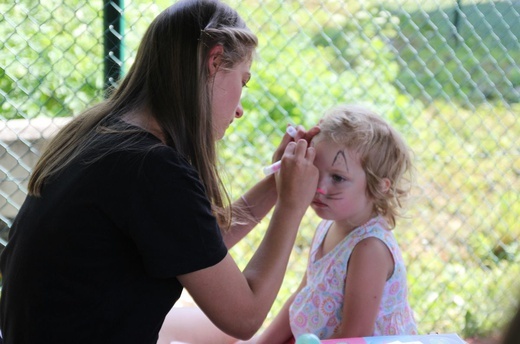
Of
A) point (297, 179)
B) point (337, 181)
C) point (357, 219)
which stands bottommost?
point (357, 219)

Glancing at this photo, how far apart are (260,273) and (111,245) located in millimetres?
358

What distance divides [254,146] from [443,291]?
1.10 metres

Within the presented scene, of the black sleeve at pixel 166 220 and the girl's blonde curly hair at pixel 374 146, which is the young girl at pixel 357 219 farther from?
the black sleeve at pixel 166 220

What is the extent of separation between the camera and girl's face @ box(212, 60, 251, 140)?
5.74 ft

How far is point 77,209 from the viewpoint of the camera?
1.56 m

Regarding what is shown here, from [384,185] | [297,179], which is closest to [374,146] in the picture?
[384,185]

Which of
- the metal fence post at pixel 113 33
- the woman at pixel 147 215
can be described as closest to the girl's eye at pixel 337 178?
the woman at pixel 147 215

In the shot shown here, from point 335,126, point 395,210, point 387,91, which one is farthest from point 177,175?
point 387,91

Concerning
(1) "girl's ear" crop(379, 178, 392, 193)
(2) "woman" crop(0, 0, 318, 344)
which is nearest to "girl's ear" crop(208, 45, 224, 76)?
(2) "woman" crop(0, 0, 318, 344)

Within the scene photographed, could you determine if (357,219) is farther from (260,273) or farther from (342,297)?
(260,273)

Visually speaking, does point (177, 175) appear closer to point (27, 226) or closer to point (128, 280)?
point (128, 280)

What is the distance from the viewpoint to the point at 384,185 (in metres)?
2.08

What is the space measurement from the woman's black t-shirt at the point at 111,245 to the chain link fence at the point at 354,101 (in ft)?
4.43

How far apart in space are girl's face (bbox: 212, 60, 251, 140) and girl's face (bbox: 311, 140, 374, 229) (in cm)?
35
